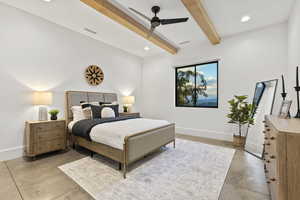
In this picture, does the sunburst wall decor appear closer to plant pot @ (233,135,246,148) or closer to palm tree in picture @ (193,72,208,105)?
palm tree in picture @ (193,72,208,105)

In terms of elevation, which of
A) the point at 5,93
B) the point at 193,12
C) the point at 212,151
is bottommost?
the point at 212,151

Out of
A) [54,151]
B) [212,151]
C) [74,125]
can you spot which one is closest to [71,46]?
[74,125]

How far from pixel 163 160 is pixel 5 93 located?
3499 millimetres

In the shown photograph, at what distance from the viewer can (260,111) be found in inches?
133

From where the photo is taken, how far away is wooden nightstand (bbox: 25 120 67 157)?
2.70m

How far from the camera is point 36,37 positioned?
124 inches

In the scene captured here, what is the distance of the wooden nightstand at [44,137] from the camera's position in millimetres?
2701

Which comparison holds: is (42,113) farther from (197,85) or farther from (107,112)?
(197,85)

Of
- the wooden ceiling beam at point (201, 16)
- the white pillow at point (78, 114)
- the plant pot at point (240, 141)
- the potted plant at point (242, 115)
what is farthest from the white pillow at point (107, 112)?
the plant pot at point (240, 141)

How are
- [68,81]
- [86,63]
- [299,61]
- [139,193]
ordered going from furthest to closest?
[86,63] → [68,81] → [299,61] → [139,193]

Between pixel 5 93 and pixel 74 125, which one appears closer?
pixel 5 93

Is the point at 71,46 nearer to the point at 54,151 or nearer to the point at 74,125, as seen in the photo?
the point at 74,125

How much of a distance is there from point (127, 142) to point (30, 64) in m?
2.92

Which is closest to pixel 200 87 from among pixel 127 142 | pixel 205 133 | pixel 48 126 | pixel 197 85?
pixel 197 85
